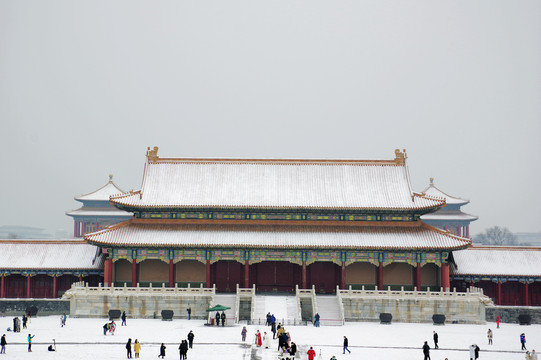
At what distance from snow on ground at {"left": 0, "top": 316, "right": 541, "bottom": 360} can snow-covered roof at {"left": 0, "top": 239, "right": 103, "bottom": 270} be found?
778 centimetres

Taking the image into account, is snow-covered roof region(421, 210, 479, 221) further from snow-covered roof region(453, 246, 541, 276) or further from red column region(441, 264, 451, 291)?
red column region(441, 264, 451, 291)

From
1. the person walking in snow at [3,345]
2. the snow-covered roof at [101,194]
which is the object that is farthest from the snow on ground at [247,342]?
the snow-covered roof at [101,194]

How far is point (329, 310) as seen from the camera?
5338 centimetres

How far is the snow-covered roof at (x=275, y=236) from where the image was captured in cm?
5719

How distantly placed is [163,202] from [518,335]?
3205 cm

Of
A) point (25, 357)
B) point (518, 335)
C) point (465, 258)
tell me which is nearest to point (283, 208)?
point (465, 258)

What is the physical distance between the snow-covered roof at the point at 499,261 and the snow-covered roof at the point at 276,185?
6.35 meters

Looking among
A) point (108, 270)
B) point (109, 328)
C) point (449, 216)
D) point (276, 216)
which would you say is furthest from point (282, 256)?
point (449, 216)

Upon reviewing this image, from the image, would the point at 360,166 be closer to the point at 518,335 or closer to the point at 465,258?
the point at 465,258

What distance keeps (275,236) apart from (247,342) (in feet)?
58.8

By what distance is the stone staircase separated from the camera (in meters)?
51.2

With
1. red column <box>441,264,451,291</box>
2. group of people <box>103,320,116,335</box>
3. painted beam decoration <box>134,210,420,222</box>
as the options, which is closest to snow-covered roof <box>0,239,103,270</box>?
painted beam decoration <box>134,210,420,222</box>

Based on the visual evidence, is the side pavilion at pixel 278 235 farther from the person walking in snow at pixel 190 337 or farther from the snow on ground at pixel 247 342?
the person walking in snow at pixel 190 337

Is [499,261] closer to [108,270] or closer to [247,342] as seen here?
[247,342]
